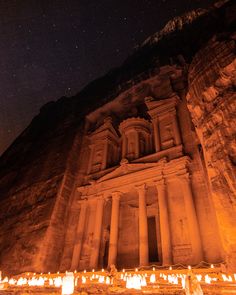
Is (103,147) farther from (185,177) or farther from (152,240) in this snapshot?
(185,177)

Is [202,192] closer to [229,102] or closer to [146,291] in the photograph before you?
[229,102]

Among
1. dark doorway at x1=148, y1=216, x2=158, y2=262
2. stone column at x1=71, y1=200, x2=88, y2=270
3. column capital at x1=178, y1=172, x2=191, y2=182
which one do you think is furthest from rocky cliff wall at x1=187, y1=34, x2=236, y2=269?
stone column at x1=71, y1=200, x2=88, y2=270

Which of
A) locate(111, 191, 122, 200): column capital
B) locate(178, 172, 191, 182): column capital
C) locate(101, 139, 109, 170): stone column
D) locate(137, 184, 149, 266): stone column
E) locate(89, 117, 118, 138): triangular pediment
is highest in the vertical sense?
locate(89, 117, 118, 138): triangular pediment

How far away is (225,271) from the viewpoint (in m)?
8.69

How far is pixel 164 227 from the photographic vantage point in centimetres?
1324

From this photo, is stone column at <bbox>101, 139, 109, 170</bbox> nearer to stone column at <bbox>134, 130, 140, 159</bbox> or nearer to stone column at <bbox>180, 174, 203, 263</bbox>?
stone column at <bbox>134, 130, 140, 159</bbox>

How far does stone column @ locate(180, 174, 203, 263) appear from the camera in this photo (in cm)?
1148

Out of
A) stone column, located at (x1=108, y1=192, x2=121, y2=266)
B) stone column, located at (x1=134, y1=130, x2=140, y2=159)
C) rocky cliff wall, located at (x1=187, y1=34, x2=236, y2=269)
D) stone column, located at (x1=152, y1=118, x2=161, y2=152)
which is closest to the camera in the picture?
rocky cliff wall, located at (x1=187, y1=34, x2=236, y2=269)

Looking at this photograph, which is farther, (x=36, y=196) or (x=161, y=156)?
(x=36, y=196)

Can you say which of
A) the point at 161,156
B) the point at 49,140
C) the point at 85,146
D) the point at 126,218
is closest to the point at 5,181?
the point at 49,140

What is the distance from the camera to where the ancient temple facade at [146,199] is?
42.0ft

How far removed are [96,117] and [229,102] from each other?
1811 centimetres

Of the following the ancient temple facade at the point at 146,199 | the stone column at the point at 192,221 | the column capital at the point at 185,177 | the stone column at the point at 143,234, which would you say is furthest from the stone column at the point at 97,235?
the column capital at the point at 185,177

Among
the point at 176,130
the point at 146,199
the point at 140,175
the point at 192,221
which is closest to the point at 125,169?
the point at 140,175
